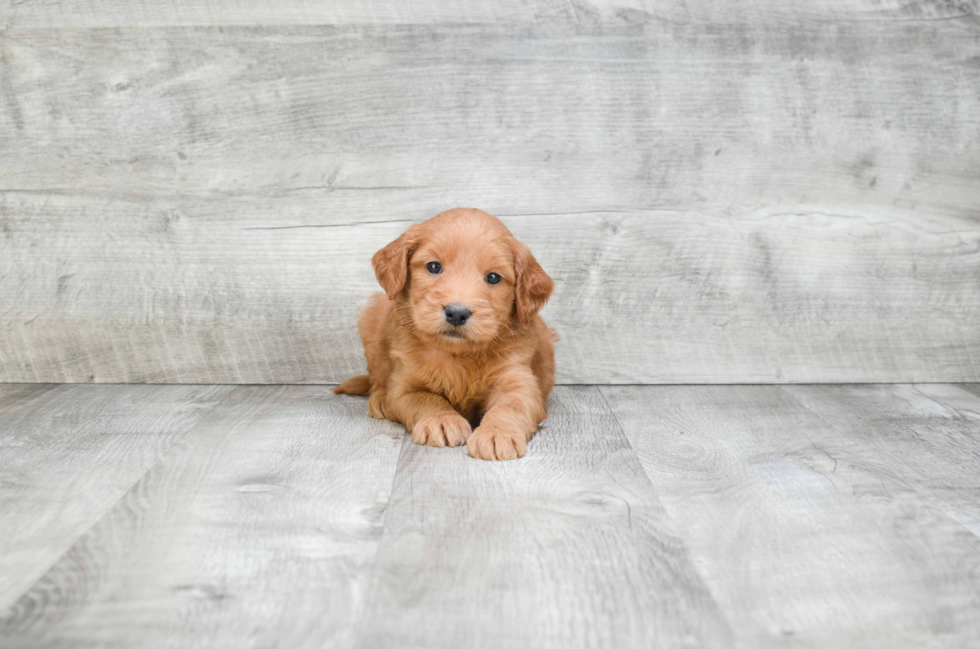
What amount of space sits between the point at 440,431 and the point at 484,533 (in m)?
0.71

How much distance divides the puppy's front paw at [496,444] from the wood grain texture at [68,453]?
0.92 m

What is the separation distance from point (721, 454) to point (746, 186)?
1464mm

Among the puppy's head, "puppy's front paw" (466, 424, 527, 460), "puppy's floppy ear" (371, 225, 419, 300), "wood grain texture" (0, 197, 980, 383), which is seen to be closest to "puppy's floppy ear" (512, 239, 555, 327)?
the puppy's head

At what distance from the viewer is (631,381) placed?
11.3 ft

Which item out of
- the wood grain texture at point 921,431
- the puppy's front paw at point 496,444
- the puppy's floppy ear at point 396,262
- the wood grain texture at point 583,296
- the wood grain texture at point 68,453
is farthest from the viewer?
the wood grain texture at point 583,296

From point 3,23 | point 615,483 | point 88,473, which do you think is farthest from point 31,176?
point 615,483

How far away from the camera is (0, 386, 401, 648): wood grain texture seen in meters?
1.32

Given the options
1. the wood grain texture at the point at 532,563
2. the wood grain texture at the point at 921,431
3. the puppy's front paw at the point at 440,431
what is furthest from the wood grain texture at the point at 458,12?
the wood grain texture at the point at 532,563

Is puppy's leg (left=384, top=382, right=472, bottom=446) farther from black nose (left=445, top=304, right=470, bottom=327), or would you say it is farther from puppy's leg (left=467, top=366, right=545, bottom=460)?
black nose (left=445, top=304, right=470, bottom=327)

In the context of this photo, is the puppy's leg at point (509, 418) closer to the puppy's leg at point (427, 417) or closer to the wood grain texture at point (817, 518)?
the puppy's leg at point (427, 417)

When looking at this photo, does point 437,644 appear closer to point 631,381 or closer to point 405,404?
point 405,404

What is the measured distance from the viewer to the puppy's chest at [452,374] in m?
2.62

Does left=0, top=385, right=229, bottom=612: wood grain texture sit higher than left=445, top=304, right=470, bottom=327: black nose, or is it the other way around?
left=445, top=304, right=470, bottom=327: black nose

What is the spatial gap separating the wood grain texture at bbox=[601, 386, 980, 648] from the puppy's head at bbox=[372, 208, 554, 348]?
60 cm
